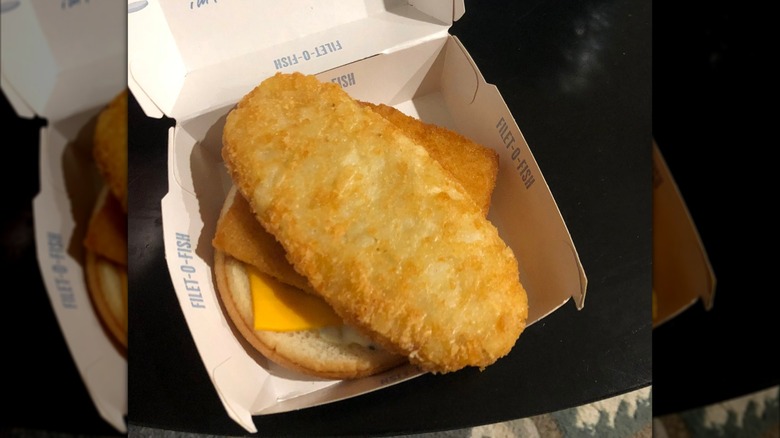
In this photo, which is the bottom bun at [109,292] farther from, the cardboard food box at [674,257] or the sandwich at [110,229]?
the cardboard food box at [674,257]

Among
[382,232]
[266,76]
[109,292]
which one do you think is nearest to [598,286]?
[382,232]

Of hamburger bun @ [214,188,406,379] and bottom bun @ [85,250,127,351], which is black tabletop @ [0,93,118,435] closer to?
bottom bun @ [85,250,127,351]

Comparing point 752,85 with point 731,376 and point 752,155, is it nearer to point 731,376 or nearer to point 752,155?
point 752,155

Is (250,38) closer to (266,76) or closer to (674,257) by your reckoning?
(266,76)

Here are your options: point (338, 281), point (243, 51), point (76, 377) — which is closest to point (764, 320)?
point (338, 281)

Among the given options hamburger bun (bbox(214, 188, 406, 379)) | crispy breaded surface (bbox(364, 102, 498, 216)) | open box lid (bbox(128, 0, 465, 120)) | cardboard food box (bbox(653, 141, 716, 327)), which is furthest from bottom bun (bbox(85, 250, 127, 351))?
cardboard food box (bbox(653, 141, 716, 327))

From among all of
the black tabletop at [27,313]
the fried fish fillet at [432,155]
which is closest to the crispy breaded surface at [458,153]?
the fried fish fillet at [432,155]
